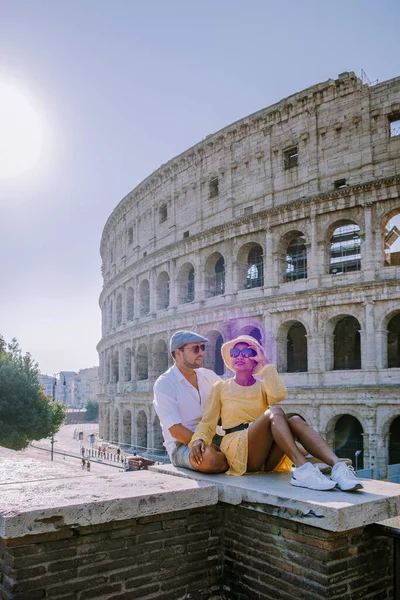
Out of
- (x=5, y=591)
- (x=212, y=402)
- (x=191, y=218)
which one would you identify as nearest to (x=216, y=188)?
(x=191, y=218)

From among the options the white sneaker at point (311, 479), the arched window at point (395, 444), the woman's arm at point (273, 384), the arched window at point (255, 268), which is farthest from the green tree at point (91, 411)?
the white sneaker at point (311, 479)

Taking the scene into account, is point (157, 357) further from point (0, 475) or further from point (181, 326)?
point (0, 475)

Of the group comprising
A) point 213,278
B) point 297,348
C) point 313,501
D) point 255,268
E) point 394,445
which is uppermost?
point 255,268

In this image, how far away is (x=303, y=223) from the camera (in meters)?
21.5

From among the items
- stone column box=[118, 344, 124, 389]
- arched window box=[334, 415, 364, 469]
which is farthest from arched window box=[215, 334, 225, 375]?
stone column box=[118, 344, 124, 389]

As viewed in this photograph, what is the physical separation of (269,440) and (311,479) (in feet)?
1.95

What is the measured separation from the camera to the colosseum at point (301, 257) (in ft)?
63.2

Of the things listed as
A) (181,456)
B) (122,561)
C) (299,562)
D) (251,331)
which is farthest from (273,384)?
(251,331)

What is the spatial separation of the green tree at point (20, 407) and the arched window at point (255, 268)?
13428 mm

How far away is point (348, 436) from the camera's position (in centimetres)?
2192

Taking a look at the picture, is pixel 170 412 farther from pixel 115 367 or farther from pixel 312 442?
pixel 115 367

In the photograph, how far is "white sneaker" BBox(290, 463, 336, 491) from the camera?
3.24 metres

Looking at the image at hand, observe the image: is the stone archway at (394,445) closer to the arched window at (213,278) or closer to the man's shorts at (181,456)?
the arched window at (213,278)

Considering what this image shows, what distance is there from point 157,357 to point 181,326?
3482 millimetres
